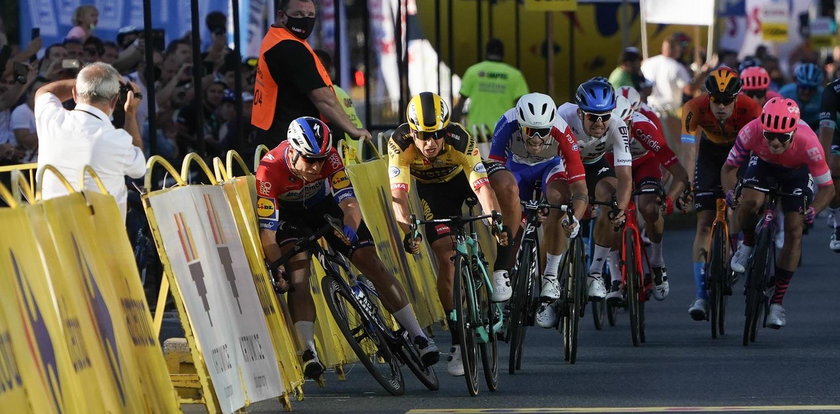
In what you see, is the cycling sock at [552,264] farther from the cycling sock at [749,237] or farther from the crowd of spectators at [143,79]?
the crowd of spectators at [143,79]

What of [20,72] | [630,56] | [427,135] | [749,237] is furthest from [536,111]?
[630,56]

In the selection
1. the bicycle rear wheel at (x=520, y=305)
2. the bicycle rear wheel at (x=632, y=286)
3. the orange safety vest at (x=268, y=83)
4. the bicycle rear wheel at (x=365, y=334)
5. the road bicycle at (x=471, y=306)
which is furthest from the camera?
the bicycle rear wheel at (x=632, y=286)

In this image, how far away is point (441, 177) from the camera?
11.8 meters

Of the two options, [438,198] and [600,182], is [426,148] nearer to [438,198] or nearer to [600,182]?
[438,198]

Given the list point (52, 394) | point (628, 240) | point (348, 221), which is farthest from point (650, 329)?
point (52, 394)

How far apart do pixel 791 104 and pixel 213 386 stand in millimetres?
5718

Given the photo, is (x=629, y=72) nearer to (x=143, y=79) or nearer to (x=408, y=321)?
(x=143, y=79)

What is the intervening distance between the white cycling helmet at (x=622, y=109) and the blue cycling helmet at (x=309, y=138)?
12.8 feet

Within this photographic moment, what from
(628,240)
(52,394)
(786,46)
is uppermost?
(52,394)

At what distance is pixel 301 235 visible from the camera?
421 inches

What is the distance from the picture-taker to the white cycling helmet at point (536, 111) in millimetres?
11924

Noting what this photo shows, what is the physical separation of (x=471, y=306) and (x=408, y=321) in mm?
477

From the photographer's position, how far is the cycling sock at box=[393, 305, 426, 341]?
35.7 ft

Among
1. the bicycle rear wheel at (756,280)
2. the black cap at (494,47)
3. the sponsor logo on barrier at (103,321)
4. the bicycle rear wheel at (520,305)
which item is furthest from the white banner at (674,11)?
the sponsor logo on barrier at (103,321)
